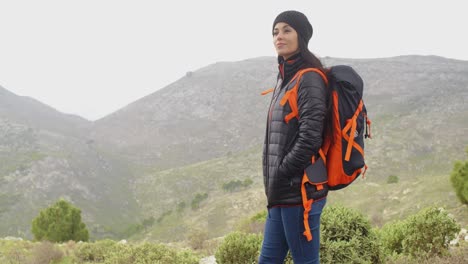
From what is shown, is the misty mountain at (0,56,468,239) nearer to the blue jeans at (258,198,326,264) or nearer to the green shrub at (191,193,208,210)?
the green shrub at (191,193,208,210)

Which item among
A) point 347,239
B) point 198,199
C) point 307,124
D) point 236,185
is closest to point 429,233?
point 347,239

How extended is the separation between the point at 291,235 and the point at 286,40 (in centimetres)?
149

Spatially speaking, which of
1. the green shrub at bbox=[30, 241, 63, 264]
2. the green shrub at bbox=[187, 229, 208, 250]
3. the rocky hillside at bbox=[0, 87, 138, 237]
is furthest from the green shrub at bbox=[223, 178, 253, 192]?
the green shrub at bbox=[30, 241, 63, 264]

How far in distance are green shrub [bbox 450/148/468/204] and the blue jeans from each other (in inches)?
544

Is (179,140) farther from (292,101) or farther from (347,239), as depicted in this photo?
(292,101)

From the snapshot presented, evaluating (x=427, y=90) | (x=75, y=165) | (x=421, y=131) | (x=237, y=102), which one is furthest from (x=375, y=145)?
(x=237, y=102)

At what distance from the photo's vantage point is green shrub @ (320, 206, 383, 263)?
445cm

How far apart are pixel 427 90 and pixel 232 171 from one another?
151ft

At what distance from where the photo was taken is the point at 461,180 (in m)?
14.0

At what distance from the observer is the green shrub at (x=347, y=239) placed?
4449 mm

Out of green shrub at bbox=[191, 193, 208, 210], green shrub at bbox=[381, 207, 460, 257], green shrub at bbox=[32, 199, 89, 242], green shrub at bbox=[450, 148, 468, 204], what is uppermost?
green shrub at bbox=[381, 207, 460, 257]

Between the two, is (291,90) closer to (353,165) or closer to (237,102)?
(353,165)

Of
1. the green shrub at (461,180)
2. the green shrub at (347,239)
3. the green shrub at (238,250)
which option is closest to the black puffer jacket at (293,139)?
the green shrub at (347,239)

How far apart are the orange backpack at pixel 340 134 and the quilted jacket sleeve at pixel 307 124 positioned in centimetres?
6
